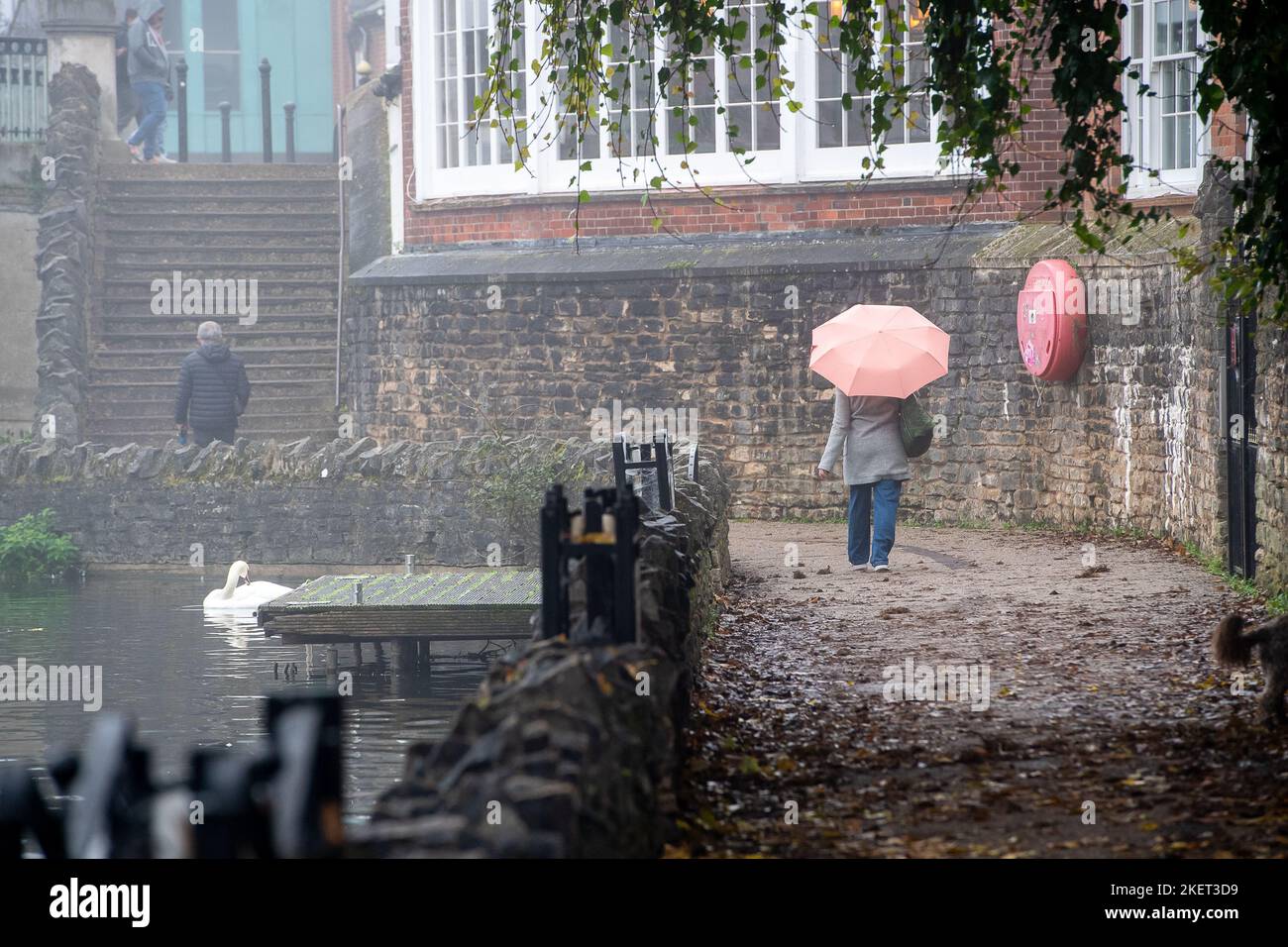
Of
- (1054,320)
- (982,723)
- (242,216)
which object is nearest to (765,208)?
(1054,320)

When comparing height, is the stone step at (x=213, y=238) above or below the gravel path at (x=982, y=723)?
above

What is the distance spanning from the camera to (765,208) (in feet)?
62.8

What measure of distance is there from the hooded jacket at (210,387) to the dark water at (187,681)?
2587 mm

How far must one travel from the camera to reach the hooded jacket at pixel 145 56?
25047 mm

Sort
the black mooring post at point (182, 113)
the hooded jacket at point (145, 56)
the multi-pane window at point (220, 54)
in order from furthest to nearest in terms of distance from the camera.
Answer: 1. the multi-pane window at point (220, 54)
2. the black mooring post at point (182, 113)
3. the hooded jacket at point (145, 56)

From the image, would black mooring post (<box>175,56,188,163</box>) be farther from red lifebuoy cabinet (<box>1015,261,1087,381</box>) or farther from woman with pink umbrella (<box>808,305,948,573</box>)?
woman with pink umbrella (<box>808,305,948,573</box>)

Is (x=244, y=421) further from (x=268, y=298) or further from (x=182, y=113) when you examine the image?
(x=182, y=113)

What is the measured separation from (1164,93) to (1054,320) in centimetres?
262

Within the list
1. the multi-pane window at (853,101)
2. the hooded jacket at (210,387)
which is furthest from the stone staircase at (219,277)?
the multi-pane window at (853,101)

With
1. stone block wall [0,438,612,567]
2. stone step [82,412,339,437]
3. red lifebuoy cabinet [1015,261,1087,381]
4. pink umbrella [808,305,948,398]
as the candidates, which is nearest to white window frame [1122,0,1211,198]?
red lifebuoy cabinet [1015,261,1087,381]

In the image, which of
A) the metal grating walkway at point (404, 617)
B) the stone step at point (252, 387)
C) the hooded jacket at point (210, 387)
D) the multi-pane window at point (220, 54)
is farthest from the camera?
the multi-pane window at point (220, 54)

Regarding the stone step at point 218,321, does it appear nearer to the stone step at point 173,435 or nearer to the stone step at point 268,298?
the stone step at point 268,298

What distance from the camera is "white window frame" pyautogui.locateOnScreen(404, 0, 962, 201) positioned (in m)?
18.6
